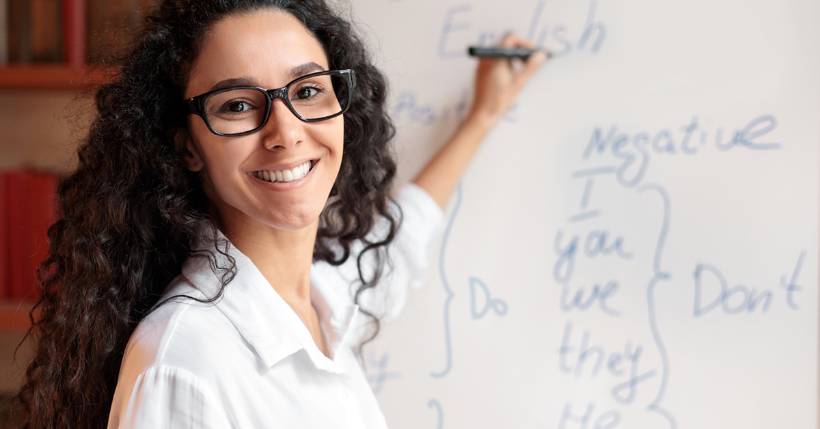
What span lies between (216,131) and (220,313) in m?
0.19

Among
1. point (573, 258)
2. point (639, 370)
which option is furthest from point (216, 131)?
point (639, 370)

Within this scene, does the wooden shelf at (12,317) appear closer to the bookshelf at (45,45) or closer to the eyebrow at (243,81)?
the bookshelf at (45,45)

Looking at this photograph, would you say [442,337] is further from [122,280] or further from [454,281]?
[122,280]

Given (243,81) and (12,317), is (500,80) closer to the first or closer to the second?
(243,81)

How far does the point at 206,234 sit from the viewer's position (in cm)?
85

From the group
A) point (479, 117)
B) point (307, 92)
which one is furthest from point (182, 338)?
point (479, 117)

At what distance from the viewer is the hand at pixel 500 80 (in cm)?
105

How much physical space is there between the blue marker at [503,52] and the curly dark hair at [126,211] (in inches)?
7.2

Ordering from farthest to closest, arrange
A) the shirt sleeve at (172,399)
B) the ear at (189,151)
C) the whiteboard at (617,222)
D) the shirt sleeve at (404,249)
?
the shirt sleeve at (404,249) < the whiteboard at (617,222) < the ear at (189,151) < the shirt sleeve at (172,399)

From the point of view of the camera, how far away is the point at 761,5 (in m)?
0.95

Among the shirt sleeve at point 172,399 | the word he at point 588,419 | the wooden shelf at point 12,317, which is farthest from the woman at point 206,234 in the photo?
the wooden shelf at point 12,317

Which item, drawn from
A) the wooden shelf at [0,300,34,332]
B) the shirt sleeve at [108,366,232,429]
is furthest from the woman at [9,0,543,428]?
the wooden shelf at [0,300,34,332]

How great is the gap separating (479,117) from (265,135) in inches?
14.8

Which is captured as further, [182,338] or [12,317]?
[12,317]
